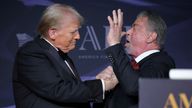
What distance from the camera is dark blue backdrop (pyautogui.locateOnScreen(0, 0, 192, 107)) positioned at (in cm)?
338

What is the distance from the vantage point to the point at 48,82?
5.95ft

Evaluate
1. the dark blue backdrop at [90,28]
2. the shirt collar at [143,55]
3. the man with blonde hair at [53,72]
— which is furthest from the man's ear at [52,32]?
the dark blue backdrop at [90,28]

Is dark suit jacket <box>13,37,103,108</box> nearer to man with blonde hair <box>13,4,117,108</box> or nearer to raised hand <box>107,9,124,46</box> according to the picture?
man with blonde hair <box>13,4,117,108</box>

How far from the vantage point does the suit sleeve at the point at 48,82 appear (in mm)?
1807

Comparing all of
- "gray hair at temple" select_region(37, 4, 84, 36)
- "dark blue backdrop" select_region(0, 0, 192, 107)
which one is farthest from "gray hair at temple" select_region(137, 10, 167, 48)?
"dark blue backdrop" select_region(0, 0, 192, 107)

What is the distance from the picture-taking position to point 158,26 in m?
2.16

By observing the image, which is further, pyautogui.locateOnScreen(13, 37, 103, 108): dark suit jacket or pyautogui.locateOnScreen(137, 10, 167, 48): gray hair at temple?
pyautogui.locateOnScreen(137, 10, 167, 48): gray hair at temple

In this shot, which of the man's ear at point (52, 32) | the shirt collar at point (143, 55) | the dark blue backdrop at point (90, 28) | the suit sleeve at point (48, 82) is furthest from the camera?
the dark blue backdrop at point (90, 28)

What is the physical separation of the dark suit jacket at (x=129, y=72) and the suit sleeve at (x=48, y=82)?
13 centimetres

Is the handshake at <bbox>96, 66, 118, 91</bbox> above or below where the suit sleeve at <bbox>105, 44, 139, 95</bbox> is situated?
below

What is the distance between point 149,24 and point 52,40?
1.58 ft

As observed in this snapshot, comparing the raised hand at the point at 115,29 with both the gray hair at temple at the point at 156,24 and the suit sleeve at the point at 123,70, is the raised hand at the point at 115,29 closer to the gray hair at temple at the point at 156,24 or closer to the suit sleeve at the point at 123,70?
the suit sleeve at the point at 123,70

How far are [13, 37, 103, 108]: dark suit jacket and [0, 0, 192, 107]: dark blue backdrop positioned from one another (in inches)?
57.7

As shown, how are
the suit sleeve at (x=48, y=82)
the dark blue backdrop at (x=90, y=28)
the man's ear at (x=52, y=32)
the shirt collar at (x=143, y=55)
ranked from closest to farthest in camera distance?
the suit sleeve at (x=48, y=82) → the man's ear at (x=52, y=32) → the shirt collar at (x=143, y=55) → the dark blue backdrop at (x=90, y=28)
